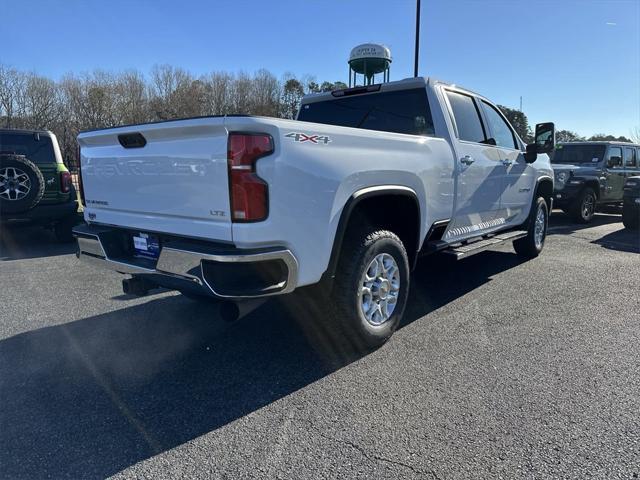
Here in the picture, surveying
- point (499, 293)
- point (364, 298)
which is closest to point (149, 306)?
point (364, 298)

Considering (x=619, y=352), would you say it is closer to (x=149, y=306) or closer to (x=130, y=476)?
(x=130, y=476)

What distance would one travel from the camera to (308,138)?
271 cm

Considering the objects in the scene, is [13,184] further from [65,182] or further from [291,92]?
[291,92]

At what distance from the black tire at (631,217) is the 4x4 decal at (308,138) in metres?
9.34

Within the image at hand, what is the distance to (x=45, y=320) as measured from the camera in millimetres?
4207

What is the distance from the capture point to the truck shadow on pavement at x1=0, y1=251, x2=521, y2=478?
7.80 feet

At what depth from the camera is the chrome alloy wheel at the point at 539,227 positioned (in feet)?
21.6

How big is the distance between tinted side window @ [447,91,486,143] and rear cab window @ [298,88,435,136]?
1.26ft

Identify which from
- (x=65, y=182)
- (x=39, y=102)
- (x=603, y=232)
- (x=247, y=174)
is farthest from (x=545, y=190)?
(x=39, y=102)

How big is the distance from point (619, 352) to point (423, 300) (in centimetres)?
178

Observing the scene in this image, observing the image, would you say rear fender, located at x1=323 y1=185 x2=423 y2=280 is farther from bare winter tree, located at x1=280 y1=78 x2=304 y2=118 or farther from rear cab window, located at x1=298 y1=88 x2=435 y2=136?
bare winter tree, located at x1=280 y1=78 x2=304 y2=118

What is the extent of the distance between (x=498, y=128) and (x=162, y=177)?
4299 millimetres

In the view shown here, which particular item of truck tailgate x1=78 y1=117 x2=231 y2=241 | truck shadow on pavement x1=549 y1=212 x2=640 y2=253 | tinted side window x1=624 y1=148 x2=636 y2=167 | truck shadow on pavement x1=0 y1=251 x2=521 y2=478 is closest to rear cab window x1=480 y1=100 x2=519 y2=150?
truck shadow on pavement x1=0 y1=251 x2=521 y2=478

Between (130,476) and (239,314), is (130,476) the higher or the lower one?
the lower one
